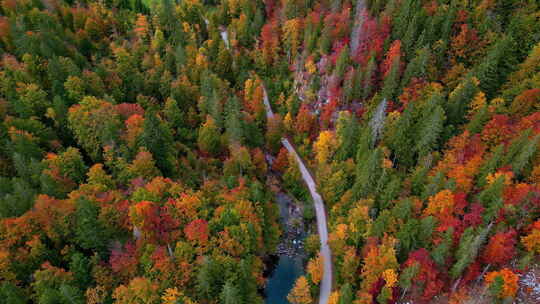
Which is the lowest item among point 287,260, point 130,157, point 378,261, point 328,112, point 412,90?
point 287,260

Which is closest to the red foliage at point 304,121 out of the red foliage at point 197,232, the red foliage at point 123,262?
the red foliage at point 197,232

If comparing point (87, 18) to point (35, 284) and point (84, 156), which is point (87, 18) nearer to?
point (84, 156)

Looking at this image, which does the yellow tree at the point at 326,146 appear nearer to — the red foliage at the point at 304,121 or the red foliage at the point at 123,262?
the red foliage at the point at 304,121

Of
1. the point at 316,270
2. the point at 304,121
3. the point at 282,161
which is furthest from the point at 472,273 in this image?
the point at 304,121

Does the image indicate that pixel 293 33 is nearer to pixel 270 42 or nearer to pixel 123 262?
pixel 270 42

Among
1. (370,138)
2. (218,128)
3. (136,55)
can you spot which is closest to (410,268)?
(370,138)

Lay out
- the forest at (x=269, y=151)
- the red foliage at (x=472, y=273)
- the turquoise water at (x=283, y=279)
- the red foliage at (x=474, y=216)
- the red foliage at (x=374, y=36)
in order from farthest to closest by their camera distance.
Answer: the red foliage at (x=374, y=36) < the turquoise water at (x=283, y=279) < the red foliage at (x=474, y=216) < the forest at (x=269, y=151) < the red foliage at (x=472, y=273)

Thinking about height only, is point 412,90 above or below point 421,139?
above
